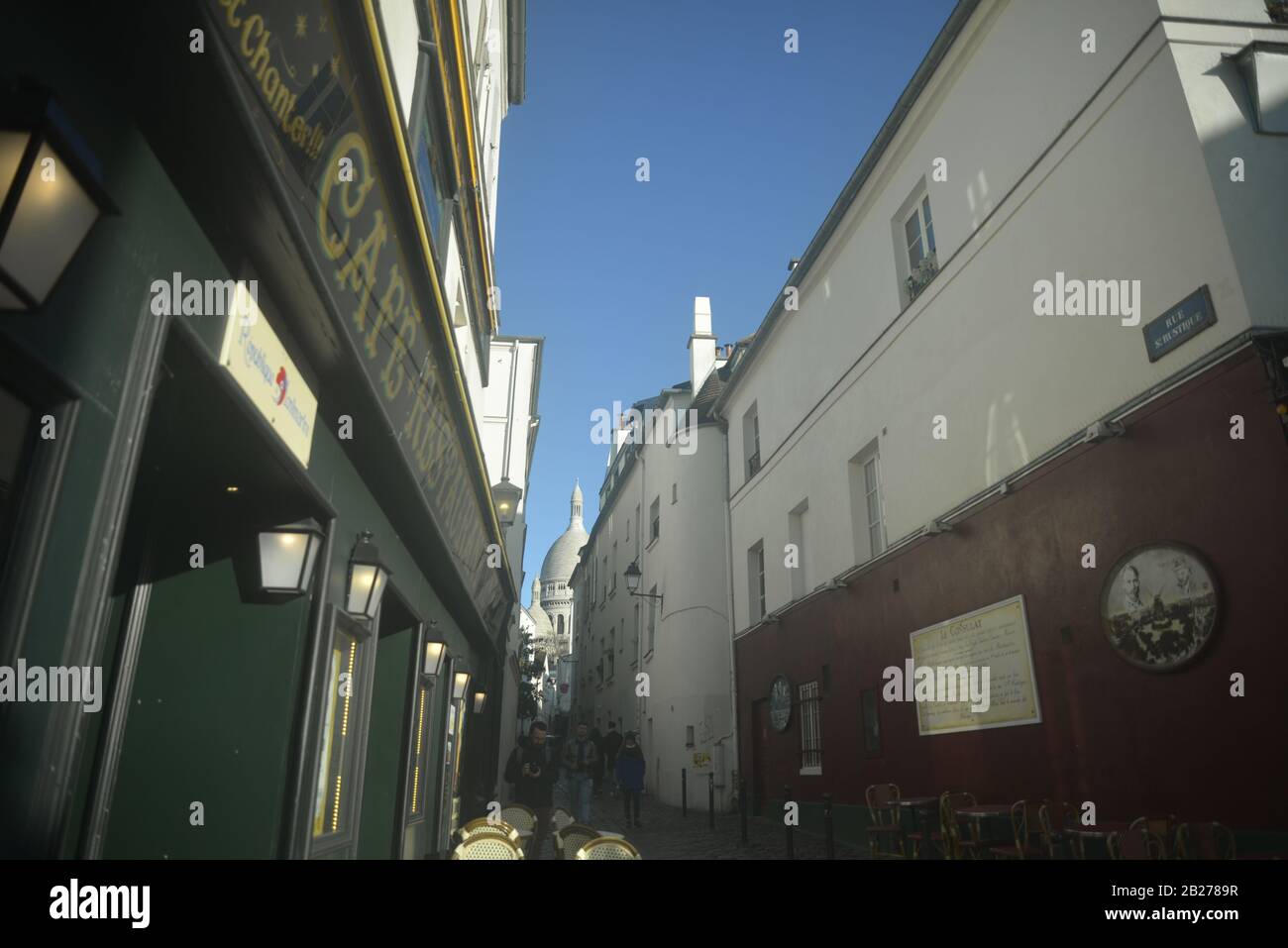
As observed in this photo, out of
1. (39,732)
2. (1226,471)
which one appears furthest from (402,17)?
(1226,471)

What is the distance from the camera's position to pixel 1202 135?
6508 mm

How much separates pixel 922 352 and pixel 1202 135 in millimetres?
4422

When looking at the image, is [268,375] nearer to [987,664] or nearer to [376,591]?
[376,591]

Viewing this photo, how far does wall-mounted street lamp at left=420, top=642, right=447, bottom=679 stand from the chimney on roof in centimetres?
1542

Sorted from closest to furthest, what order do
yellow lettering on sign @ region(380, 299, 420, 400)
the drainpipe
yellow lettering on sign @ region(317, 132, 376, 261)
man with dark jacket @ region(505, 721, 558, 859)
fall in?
1. yellow lettering on sign @ region(317, 132, 376, 261)
2. yellow lettering on sign @ region(380, 299, 420, 400)
3. man with dark jacket @ region(505, 721, 558, 859)
4. the drainpipe

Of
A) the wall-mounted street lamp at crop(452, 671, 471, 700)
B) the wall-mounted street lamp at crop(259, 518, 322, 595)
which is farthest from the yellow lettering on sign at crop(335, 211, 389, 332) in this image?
the wall-mounted street lamp at crop(452, 671, 471, 700)

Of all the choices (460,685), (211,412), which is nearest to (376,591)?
(211,412)

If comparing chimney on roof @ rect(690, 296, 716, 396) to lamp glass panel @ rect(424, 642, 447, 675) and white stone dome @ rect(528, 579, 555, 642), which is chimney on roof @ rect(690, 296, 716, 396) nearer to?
lamp glass panel @ rect(424, 642, 447, 675)

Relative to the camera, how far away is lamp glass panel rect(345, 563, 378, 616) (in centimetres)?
527

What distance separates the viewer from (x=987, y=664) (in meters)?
8.88

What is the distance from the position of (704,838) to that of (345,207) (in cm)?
1277
